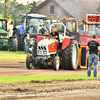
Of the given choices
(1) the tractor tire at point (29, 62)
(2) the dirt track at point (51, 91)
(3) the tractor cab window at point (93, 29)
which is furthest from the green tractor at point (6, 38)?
(2) the dirt track at point (51, 91)

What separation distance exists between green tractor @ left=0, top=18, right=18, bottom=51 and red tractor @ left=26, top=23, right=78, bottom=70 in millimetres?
12508

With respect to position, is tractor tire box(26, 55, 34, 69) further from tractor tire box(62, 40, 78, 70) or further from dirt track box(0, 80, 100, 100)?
dirt track box(0, 80, 100, 100)

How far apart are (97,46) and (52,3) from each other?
4755 centimetres

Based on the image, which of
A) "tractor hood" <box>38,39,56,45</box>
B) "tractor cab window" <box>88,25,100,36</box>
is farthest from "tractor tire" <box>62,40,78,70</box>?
"tractor cab window" <box>88,25,100,36</box>

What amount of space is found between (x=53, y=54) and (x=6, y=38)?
13667 millimetres

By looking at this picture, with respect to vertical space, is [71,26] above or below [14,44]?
above

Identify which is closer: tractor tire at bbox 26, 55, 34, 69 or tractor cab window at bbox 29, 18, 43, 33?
tractor tire at bbox 26, 55, 34, 69

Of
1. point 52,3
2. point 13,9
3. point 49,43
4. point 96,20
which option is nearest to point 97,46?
point 49,43

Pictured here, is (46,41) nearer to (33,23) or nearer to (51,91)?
(51,91)

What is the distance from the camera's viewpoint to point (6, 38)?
29.0 meters

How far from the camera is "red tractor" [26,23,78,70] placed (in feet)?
49.6

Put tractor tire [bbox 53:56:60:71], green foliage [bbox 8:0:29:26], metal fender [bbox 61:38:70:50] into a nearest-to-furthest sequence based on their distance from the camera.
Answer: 1. tractor tire [bbox 53:56:60:71]
2. metal fender [bbox 61:38:70:50]
3. green foliage [bbox 8:0:29:26]

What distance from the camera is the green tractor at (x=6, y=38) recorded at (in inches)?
1125

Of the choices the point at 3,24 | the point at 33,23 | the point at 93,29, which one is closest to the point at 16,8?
the point at 3,24
